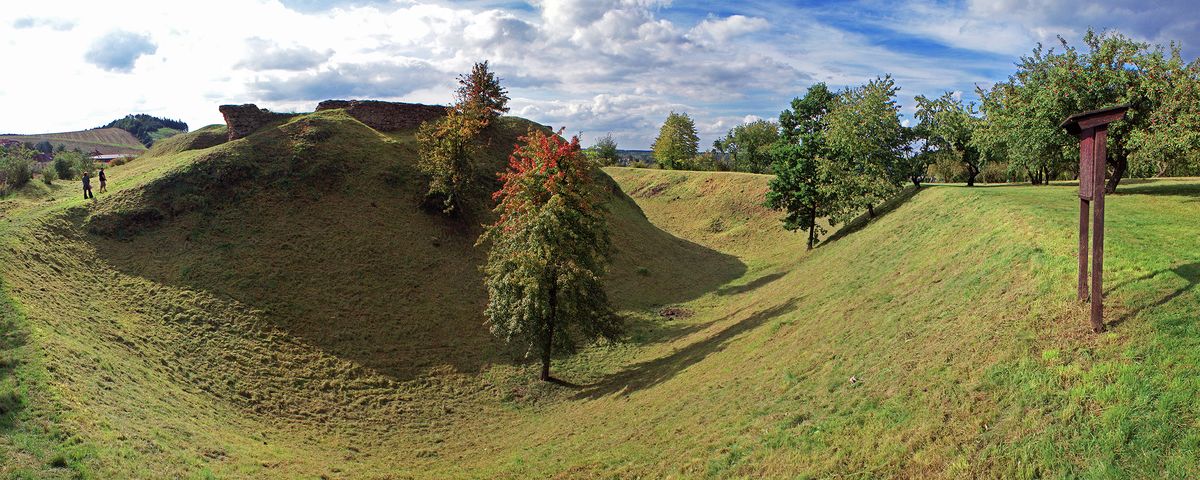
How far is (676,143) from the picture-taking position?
102125 mm

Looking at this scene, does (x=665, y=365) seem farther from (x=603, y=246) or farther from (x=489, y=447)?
(x=489, y=447)

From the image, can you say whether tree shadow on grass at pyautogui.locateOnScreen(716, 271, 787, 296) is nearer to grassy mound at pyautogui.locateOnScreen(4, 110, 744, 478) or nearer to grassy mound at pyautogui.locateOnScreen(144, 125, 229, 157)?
grassy mound at pyautogui.locateOnScreen(4, 110, 744, 478)

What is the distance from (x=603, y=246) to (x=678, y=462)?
40.7 ft

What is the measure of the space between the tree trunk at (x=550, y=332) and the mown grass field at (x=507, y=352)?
829mm

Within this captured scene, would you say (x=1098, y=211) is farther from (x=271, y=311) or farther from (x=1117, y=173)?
(x=271, y=311)

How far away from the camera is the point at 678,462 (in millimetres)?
13781

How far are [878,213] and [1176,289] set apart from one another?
93.6 feet

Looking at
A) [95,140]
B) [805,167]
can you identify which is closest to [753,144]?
[805,167]

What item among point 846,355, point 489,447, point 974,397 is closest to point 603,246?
point 489,447

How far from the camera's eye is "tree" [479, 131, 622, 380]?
2317 centimetres

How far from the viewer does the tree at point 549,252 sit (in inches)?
912

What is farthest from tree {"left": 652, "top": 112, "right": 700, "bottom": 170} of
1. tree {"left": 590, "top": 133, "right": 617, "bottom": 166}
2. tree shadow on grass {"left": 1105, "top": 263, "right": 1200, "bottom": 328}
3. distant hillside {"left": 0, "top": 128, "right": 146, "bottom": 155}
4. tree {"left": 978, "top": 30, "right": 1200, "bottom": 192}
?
distant hillside {"left": 0, "top": 128, "right": 146, "bottom": 155}

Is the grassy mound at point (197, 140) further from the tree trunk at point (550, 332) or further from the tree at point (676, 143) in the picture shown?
the tree at point (676, 143)

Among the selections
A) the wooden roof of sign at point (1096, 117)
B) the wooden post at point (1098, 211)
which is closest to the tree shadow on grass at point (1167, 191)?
the wooden post at point (1098, 211)
